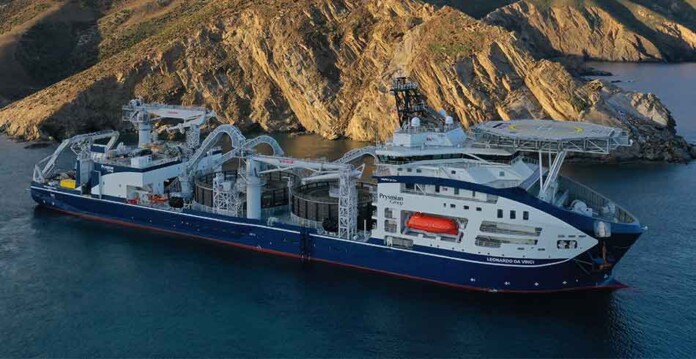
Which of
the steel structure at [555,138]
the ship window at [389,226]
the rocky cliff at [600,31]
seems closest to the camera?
the steel structure at [555,138]

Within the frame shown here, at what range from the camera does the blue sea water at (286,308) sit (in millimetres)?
29219

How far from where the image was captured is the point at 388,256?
→ 35594mm

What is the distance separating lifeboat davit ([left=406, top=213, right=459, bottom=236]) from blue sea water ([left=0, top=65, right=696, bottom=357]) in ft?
9.93

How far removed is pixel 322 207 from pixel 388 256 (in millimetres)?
5110

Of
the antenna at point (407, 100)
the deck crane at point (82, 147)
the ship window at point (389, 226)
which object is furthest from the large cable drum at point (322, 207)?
the deck crane at point (82, 147)

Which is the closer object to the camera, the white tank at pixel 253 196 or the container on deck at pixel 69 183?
the white tank at pixel 253 196

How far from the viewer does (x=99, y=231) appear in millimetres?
45000

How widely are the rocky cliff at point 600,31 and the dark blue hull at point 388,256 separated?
144870mm

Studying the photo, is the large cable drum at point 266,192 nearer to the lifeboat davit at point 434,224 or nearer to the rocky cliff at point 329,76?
the lifeboat davit at point 434,224

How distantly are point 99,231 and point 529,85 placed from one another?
47706 mm

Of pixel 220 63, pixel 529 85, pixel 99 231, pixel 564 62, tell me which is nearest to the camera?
pixel 99 231

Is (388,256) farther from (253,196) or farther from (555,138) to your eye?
(555,138)

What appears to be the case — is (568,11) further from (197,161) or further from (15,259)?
(15,259)

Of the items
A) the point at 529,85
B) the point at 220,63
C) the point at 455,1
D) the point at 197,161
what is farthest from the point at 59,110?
the point at 455,1
